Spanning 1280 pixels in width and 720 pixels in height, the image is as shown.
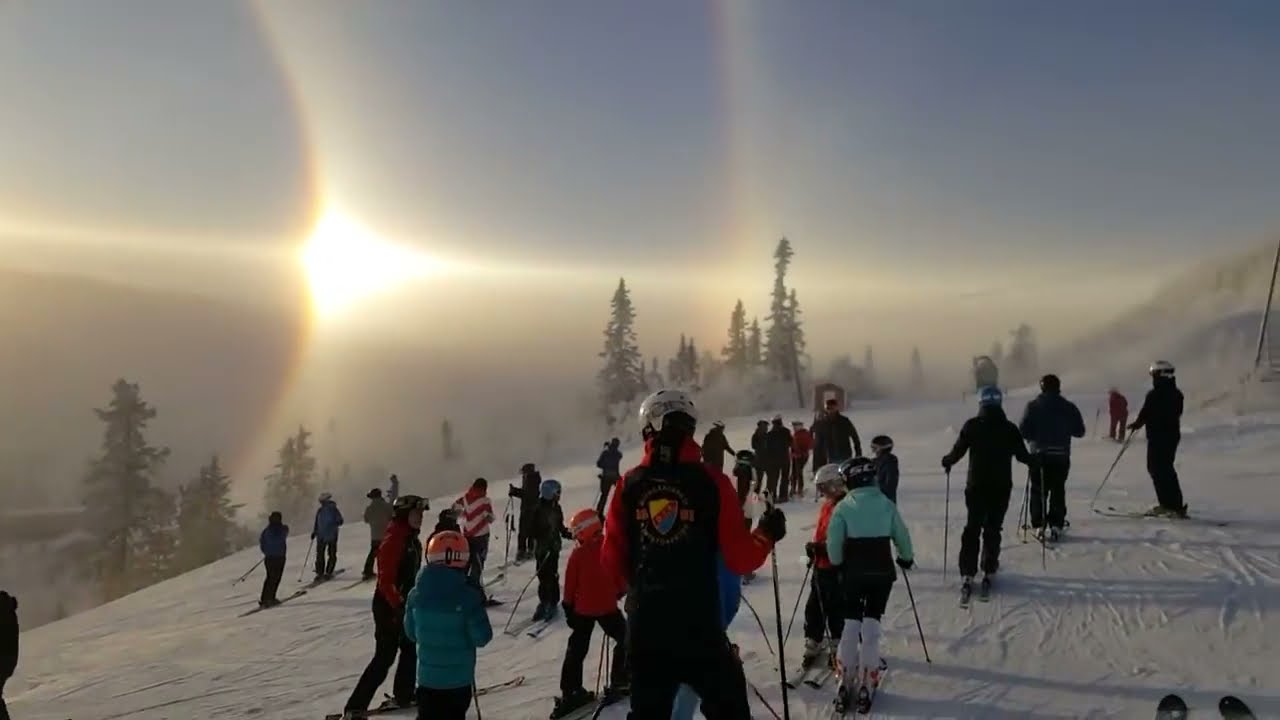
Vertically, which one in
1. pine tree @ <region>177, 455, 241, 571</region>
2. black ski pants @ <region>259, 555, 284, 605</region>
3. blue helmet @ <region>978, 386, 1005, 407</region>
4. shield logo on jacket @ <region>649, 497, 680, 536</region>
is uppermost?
blue helmet @ <region>978, 386, 1005, 407</region>

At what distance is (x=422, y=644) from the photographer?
593 cm

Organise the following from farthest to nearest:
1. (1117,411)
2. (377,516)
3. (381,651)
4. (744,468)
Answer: (1117,411) < (377,516) < (744,468) < (381,651)

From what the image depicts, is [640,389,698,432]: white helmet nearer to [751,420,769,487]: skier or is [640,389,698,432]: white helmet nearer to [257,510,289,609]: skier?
[751,420,769,487]: skier

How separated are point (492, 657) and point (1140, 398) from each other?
48.1 m

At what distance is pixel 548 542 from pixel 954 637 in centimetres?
577

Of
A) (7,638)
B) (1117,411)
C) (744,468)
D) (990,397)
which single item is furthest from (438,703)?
(1117,411)

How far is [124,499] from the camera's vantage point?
45.0 metres

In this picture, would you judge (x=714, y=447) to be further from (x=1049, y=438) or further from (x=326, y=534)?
(x=326, y=534)

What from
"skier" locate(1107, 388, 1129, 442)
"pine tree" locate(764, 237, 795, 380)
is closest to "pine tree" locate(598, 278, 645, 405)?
"pine tree" locate(764, 237, 795, 380)

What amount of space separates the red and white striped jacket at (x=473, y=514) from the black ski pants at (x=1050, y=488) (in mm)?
8963

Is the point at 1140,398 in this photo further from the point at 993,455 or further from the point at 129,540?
the point at 129,540

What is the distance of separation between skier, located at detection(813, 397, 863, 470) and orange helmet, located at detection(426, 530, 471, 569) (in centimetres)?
834

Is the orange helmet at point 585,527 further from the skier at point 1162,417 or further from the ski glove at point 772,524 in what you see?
the skier at point 1162,417

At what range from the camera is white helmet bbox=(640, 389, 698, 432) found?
421 centimetres
